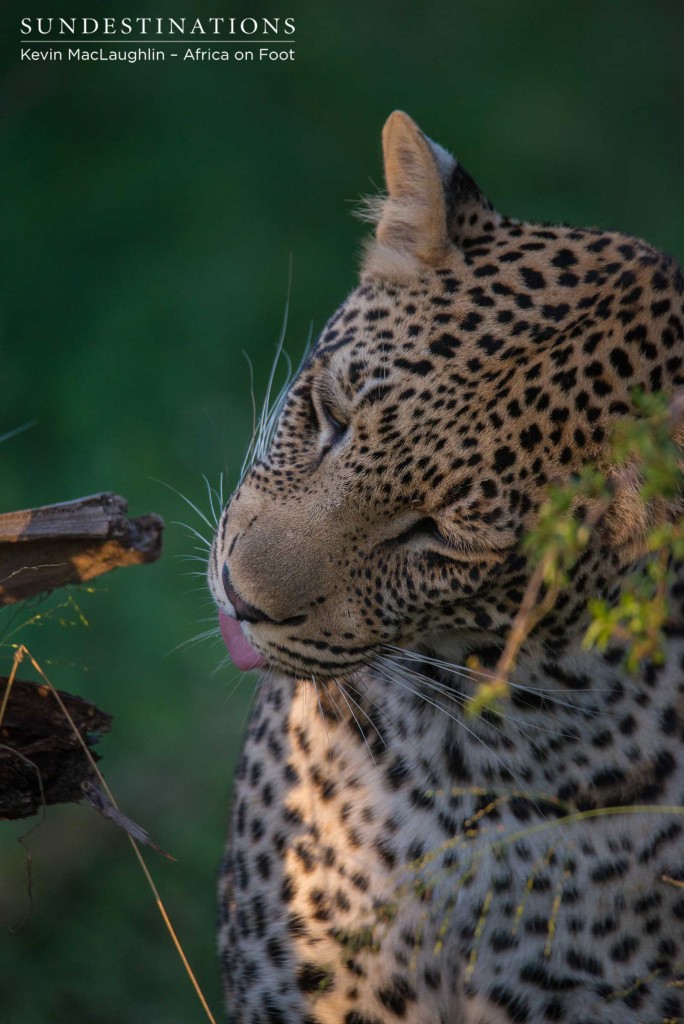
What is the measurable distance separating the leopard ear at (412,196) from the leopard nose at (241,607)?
934mm

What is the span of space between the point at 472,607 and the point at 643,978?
3.32 ft

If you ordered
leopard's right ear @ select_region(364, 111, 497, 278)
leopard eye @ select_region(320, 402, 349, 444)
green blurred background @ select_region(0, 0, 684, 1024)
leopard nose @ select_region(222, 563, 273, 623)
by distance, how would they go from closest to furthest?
leopard nose @ select_region(222, 563, 273, 623) → leopard eye @ select_region(320, 402, 349, 444) → leopard's right ear @ select_region(364, 111, 497, 278) → green blurred background @ select_region(0, 0, 684, 1024)

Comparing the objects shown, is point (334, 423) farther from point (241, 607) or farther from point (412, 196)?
point (412, 196)

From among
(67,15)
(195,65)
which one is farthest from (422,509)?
(195,65)

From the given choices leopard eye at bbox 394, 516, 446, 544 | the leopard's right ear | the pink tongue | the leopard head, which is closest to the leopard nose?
the leopard head

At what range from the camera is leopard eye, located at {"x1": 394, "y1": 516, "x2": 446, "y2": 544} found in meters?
3.17

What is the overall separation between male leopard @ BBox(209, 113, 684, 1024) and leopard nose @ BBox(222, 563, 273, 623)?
0.01 meters

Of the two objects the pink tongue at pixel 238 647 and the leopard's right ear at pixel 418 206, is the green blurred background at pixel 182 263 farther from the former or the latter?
the pink tongue at pixel 238 647

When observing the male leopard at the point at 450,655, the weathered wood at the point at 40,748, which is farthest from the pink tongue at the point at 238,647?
the weathered wood at the point at 40,748

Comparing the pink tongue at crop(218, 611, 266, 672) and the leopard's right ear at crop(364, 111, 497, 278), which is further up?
the leopard's right ear at crop(364, 111, 497, 278)

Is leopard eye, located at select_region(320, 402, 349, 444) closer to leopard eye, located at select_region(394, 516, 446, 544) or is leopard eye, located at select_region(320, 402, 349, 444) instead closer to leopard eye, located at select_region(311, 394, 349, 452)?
leopard eye, located at select_region(311, 394, 349, 452)

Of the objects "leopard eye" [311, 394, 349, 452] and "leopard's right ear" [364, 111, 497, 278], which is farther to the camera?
"leopard's right ear" [364, 111, 497, 278]

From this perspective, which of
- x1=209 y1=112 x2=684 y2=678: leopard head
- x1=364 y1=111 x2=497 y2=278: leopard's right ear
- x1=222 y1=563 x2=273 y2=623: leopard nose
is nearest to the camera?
x1=209 y1=112 x2=684 y2=678: leopard head

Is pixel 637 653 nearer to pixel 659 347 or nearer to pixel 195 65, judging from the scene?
pixel 659 347
